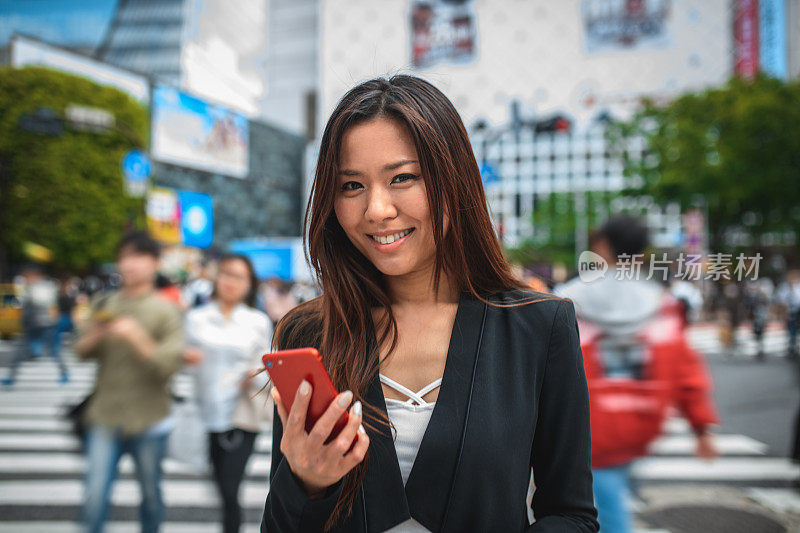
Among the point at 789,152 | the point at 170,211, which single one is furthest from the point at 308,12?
the point at 789,152

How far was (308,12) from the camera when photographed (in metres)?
67.7

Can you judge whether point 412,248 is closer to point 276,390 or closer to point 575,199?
point 276,390

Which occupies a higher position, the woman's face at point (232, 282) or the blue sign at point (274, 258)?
the blue sign at point (274, 258)

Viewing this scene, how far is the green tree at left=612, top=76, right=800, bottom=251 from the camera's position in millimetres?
8828

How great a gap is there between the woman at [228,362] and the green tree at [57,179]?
24723mm

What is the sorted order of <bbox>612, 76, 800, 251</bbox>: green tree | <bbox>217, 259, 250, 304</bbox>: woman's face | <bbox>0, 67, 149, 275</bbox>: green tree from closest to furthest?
<bbox>217, 259, 250, 304</bbox>: woman's face → <bbox>612, 76, 800, 251</bbox>: green tree → <bbox>0, 67, 149, 275</bbox>: green tree

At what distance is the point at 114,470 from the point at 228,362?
0.83 m

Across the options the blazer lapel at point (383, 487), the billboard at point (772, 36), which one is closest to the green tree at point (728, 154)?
the blazer lapel at point (383, 487)

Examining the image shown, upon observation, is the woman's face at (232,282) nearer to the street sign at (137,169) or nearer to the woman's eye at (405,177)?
the woman's eye at (405,177)

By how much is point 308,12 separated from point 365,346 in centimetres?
7461

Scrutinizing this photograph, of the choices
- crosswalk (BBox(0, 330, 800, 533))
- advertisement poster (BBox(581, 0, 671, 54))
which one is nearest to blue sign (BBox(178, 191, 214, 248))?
crosswalk (BBox(0, 330, 800, 533))

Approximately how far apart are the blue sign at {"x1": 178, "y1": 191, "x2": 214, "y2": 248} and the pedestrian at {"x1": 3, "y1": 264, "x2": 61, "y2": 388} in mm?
21901

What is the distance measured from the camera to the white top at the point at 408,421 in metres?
1.18

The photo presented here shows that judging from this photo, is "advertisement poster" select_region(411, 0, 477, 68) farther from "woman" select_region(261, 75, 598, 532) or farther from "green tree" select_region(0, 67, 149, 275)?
"woman" select_region(261, 75, 598, 532)
